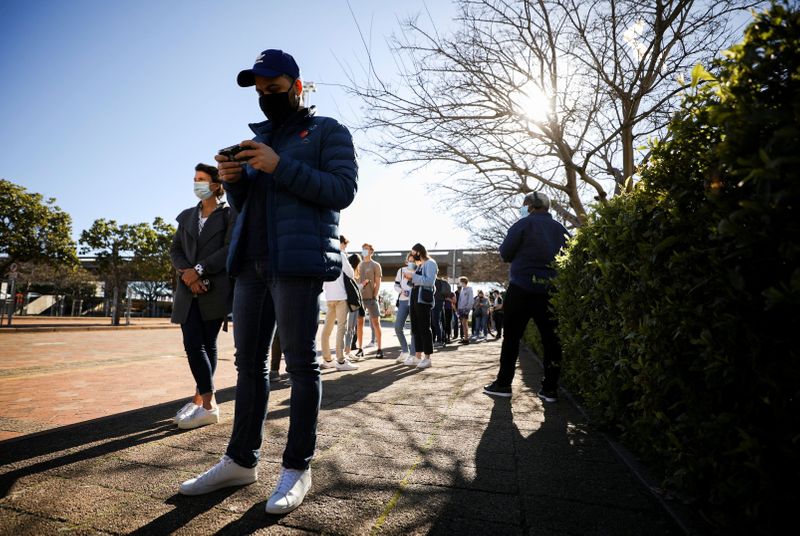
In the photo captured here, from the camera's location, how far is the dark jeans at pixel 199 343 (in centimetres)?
325

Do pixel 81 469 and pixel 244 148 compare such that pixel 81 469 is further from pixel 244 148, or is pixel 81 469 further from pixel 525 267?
pixel 525 267

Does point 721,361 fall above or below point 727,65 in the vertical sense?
below

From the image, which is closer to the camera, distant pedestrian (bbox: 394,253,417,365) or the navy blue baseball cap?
the navy blue baseball cap

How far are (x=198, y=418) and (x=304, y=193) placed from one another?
215cm

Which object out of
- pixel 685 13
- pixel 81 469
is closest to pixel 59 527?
pixel 81 469

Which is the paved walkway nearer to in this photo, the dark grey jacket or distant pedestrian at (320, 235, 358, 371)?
the dark grey jacket

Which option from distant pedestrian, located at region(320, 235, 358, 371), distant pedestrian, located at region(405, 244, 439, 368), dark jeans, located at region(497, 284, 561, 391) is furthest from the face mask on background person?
distant pedestrian, located at region(405, 244, 439, 368)

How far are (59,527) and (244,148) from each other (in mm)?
1687

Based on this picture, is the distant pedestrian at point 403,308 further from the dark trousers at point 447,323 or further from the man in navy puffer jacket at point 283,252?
the dark trousers at point 447,323

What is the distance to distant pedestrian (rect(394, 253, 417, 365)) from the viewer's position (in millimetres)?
7713

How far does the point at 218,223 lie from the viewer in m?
3.46

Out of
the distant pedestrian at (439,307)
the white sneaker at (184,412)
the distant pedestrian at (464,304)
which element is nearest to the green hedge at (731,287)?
the white sneaker at (184,412)

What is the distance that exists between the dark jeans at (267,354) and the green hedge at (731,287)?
1.58m

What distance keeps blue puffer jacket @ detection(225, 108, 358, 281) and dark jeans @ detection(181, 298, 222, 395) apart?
127 centimetres
